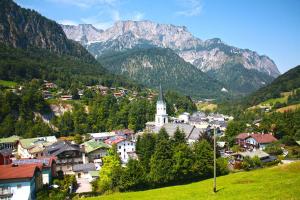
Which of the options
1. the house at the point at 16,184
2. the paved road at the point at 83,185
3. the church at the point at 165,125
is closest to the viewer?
the house at the point at 16,184

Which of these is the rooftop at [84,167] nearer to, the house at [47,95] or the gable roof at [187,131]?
the gable roof at [187,131]

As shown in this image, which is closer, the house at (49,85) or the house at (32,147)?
the house at (32,147)

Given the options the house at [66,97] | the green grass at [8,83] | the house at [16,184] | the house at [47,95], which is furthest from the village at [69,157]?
the green grass at [8,83]

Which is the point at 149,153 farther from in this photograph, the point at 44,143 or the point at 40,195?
the point at 44,143

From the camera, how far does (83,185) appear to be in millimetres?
66688

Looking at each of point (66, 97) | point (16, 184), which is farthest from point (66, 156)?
point (66, 97)

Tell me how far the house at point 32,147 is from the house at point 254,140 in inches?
2370

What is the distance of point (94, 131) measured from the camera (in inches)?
4970

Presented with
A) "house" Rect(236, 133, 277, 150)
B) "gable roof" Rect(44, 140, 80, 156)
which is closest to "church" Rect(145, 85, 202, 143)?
"house" Rect(236, 133, 277, 150)

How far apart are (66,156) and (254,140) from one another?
5792cm

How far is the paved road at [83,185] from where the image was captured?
6262cm

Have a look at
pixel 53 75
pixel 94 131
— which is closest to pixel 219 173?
pixel 94 131

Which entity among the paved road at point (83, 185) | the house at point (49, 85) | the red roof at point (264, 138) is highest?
the house at point (49, 85)

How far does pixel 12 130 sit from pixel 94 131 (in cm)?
3012
